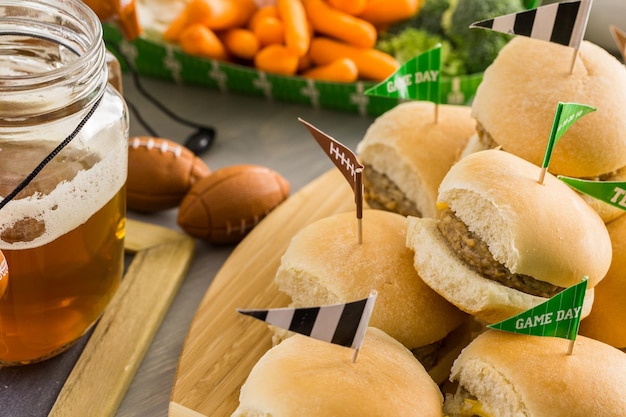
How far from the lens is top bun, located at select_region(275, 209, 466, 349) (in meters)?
1.53

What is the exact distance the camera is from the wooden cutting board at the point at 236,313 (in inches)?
62.2

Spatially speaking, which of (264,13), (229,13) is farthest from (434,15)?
(229,13)

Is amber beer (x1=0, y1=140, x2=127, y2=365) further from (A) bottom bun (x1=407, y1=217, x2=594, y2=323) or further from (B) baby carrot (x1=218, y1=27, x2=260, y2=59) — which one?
(B) baby carrot (x1=218, y1=27, x2=260, y2=59)

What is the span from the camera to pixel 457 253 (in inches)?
59.1

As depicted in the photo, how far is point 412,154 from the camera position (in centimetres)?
187

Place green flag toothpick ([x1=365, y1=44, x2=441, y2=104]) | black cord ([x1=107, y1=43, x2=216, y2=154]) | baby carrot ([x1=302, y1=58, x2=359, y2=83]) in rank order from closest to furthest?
green flag toothpick ([x1=365, y1=44, x2=441, y2=104]) → black cord ([x1=107, y1=43, x2=216, y2=154]) → baby carrot ([x1=302, y1=58, x2=359, y2=83])

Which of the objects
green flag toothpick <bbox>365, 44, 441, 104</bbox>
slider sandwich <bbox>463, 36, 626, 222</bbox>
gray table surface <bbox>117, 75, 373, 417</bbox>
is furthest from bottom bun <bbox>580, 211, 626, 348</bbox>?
gray table surface <bbox>117, 75, 373, 417</bbox>

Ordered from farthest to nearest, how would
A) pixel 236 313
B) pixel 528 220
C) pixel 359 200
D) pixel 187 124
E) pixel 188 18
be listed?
pixel 188 18 → pixel 187 124 → pixel 236 313 → pixel 359 200 → pixel 528 220

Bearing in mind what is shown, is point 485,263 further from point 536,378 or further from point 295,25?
point 295,25

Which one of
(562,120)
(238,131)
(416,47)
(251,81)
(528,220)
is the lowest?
(238,131)

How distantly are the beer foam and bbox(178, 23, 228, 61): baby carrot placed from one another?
41.5 inches

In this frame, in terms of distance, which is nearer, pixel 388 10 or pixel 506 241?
pixel 506 241

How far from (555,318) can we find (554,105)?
53 centimetres

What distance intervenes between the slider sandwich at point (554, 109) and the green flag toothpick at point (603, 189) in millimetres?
118
